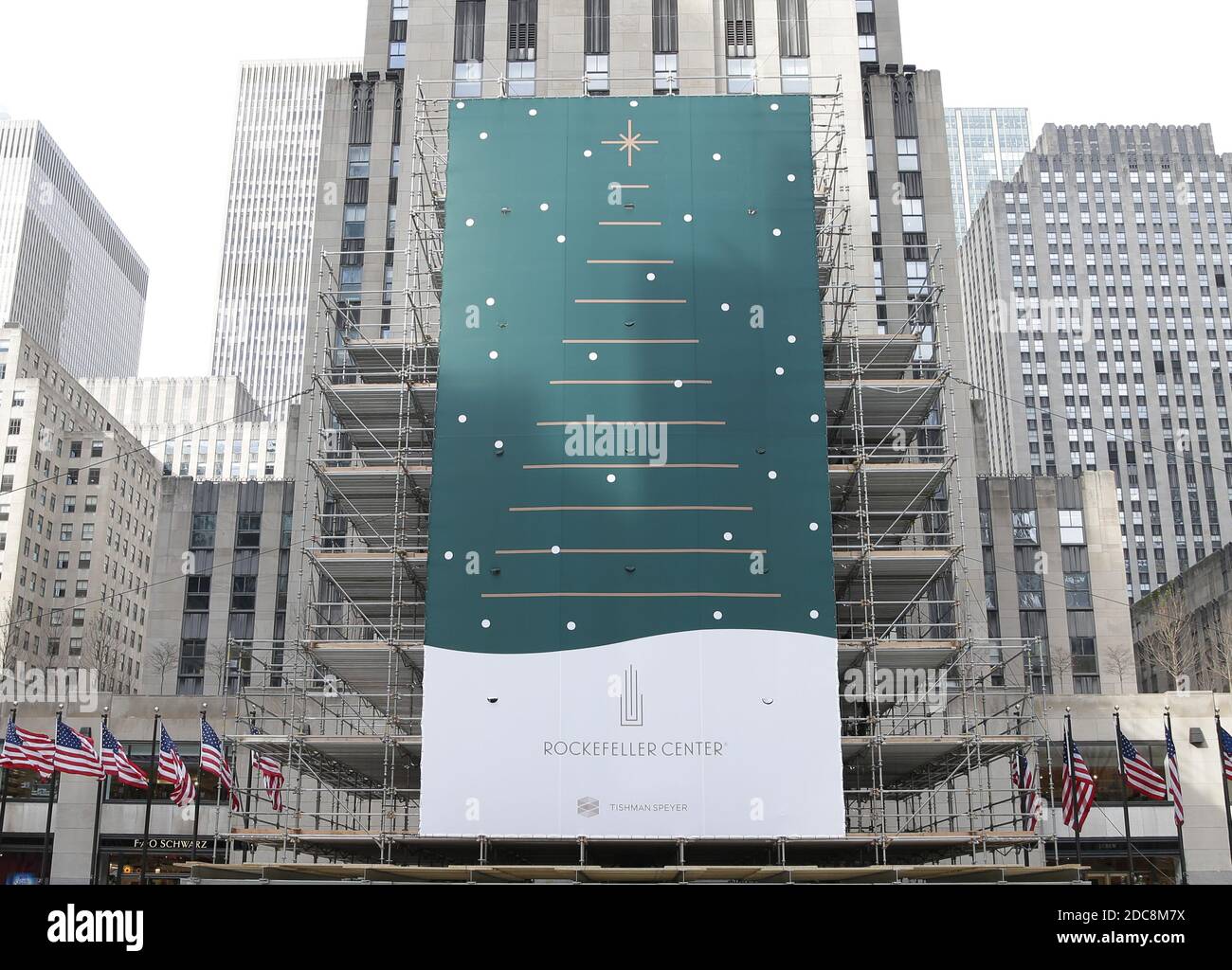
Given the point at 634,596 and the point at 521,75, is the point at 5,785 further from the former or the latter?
the point at 521,75

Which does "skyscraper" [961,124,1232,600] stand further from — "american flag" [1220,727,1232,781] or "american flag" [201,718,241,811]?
"american flag" [201,718,241,811]

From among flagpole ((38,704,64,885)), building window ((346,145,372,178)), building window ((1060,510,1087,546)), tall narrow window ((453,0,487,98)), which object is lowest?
flagpole ((38,704,64,885))

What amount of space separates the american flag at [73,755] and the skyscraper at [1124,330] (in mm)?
102017

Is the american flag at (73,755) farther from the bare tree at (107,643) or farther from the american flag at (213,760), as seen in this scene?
the bare tree at (107,643)

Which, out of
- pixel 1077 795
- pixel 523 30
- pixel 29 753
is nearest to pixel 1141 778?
pixel 1077 795

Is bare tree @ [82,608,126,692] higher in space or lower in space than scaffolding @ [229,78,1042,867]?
higher

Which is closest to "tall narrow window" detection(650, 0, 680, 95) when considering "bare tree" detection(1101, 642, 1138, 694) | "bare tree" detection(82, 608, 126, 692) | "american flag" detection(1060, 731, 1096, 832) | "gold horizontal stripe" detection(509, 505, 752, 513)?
"gold horizontal stripe" detection(509, 505, 752, 513)

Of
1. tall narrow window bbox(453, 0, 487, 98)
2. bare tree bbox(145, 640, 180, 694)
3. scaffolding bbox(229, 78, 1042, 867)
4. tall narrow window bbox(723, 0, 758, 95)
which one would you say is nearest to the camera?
scaffolding bbox(229, 78, 1042, 867)

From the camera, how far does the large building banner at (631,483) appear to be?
29.1 metres

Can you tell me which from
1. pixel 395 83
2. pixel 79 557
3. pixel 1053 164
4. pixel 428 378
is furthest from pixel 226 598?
pixel 1053 164

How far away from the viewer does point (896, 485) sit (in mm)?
34312

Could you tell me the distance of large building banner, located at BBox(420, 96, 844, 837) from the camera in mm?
29094
